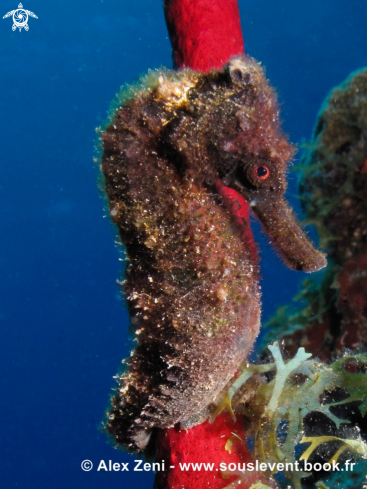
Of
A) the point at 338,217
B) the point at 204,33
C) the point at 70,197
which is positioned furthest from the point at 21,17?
the point at 338,217

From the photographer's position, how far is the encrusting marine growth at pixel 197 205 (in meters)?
2.04

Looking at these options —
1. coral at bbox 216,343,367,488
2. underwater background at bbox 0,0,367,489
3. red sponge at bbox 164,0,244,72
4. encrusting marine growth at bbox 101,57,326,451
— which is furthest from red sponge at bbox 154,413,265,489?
underwater background at bbox 0,0,367,489

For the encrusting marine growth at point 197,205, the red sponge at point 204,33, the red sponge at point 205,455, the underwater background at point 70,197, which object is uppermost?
the underwater background at point 70,197

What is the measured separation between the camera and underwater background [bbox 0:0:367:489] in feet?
110

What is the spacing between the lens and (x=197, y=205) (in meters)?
2.10

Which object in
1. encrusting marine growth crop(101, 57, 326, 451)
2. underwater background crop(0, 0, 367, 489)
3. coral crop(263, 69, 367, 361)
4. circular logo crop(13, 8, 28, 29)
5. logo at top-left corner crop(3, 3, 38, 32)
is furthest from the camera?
underwater background crop(0, 0, 367, 489)

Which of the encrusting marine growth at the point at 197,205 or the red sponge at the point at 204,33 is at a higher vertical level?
the red sponge at the point at 204,33

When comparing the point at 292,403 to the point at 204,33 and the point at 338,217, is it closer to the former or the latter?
the point at 338,217

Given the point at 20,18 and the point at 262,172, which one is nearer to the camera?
the point at 262,172

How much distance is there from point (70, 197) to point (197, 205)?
156ft

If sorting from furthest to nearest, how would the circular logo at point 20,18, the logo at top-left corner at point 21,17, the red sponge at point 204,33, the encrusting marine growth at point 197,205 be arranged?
the circular logo at point 20,18
the logo at top-left corner at point 21,17
the red sponge at point 204,33
the encrusting marine growth at point 197,205

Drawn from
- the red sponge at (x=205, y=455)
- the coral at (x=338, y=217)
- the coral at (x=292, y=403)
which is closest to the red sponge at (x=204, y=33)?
the coral at (x=338, y=217)

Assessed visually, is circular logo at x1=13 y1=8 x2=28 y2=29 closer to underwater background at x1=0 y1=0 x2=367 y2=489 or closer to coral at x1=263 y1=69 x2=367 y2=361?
underwater background at x1=0 y1=0 x2=367 y2=489

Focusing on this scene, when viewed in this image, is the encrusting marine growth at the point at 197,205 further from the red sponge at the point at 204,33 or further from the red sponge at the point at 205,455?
the red sponge at the point at 204,33
